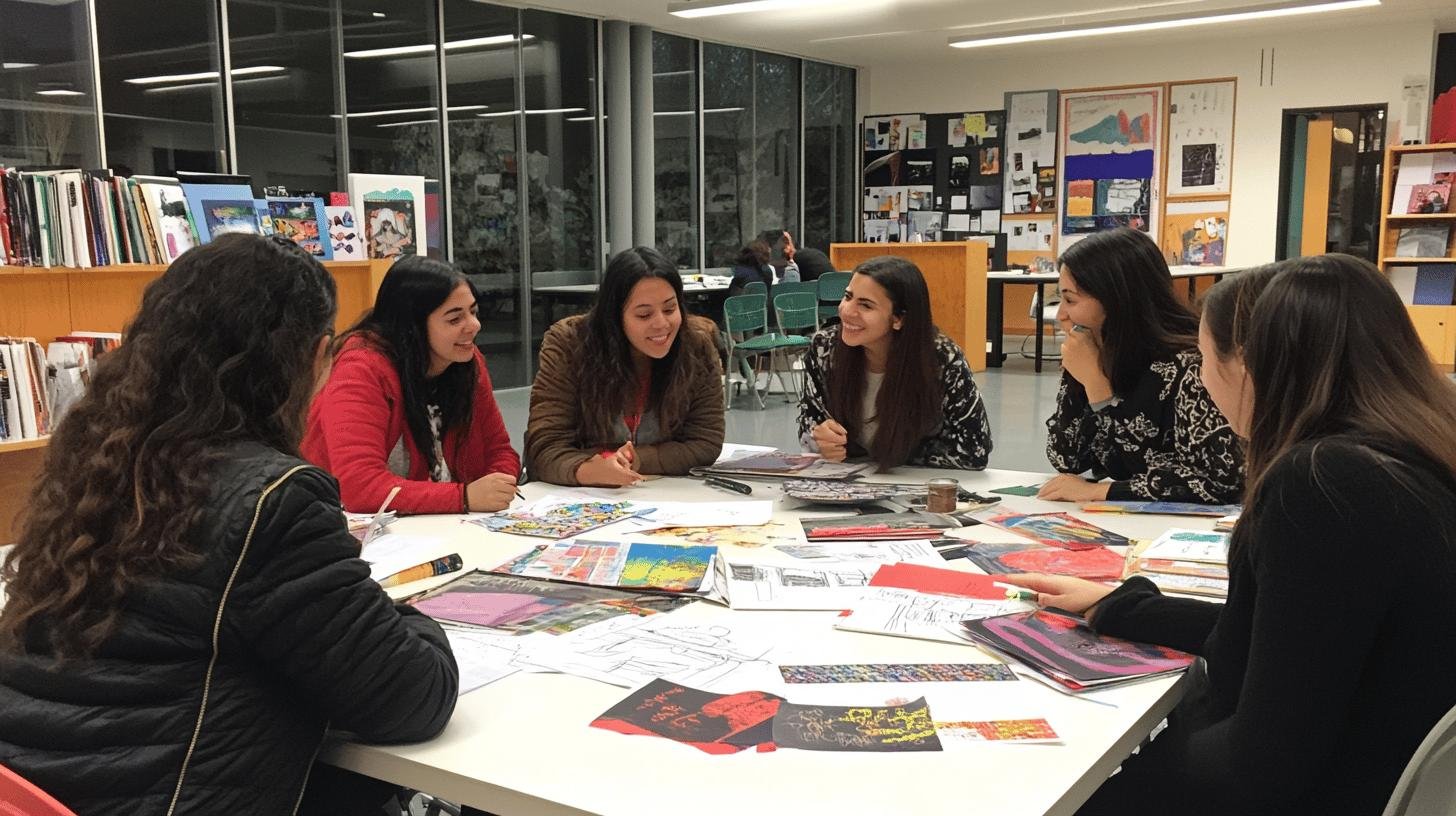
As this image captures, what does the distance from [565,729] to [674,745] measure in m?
0.14

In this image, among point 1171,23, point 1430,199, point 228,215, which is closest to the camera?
point 228,215

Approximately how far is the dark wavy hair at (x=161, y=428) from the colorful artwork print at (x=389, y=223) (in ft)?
14.2

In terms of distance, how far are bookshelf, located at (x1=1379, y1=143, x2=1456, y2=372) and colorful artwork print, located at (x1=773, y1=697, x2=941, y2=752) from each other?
9.60 metres

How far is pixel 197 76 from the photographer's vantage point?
23.2 ft

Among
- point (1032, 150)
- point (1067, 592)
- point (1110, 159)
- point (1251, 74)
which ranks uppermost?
point (1251, 74)

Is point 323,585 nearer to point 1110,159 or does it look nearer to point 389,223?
point 389,223

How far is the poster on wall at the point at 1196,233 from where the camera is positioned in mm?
11438

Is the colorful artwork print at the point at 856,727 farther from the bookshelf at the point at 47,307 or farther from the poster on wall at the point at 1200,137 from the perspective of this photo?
the poster on wall at the point at 1200,137

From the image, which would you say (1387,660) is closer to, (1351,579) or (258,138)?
(1351,579)

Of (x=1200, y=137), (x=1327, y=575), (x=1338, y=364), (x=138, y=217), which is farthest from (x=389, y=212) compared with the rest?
(x=1200, y=137)

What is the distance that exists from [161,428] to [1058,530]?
1705 mm

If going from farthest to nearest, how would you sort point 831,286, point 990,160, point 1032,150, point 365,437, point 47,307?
1. point 990,160
2. point 1032,150
3. point 831,286
4. point 47,307
5. point 365,437

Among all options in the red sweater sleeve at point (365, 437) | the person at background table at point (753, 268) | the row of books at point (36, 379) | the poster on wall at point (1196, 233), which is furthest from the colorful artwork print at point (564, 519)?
the poster on wall at point (1196, 233)

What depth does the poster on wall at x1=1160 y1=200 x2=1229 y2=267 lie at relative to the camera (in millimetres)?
11438
